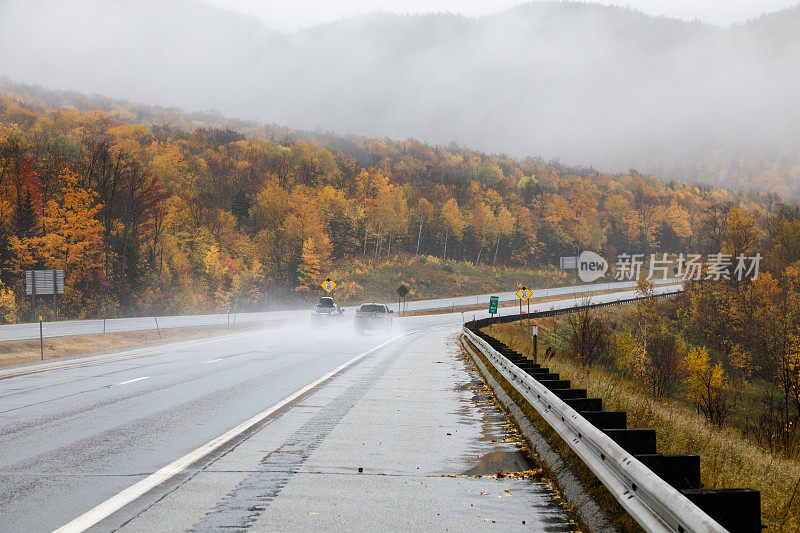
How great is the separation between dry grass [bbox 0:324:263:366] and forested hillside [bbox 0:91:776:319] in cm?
2309

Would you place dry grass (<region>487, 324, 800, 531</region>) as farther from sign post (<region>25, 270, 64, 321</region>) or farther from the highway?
sign post (<region>25, 270, 64, 321</region>)

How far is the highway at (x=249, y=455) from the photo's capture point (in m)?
5.50

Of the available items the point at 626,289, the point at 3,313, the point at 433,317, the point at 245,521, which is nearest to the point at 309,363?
the point at 245,521

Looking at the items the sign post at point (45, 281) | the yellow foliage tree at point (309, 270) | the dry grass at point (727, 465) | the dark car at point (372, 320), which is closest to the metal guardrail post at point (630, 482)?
the dry grass at point (727, 465)

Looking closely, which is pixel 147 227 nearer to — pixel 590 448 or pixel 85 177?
pixel 85 177

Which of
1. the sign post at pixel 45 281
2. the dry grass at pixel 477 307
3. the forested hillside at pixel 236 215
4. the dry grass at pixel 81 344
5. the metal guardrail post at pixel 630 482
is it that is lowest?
the dry grass at pixel 477 307

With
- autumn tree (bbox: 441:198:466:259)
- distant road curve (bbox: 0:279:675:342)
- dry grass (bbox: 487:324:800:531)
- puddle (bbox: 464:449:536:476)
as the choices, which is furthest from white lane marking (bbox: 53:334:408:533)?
autumn tree (bbox: 441:198:466:259)

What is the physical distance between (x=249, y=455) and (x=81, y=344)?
29.7 m

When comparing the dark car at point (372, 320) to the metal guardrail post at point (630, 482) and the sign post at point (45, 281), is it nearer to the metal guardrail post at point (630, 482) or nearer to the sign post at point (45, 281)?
the sign post at point (45, 281)

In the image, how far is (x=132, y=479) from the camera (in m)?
6.67

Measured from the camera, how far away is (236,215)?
11200cm

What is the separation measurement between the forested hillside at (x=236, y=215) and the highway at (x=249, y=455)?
51590 millimetres

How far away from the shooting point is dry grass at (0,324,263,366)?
29.3 metres

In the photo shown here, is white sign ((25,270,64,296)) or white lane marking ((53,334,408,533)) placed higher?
white sign ((25,270,64,296))
